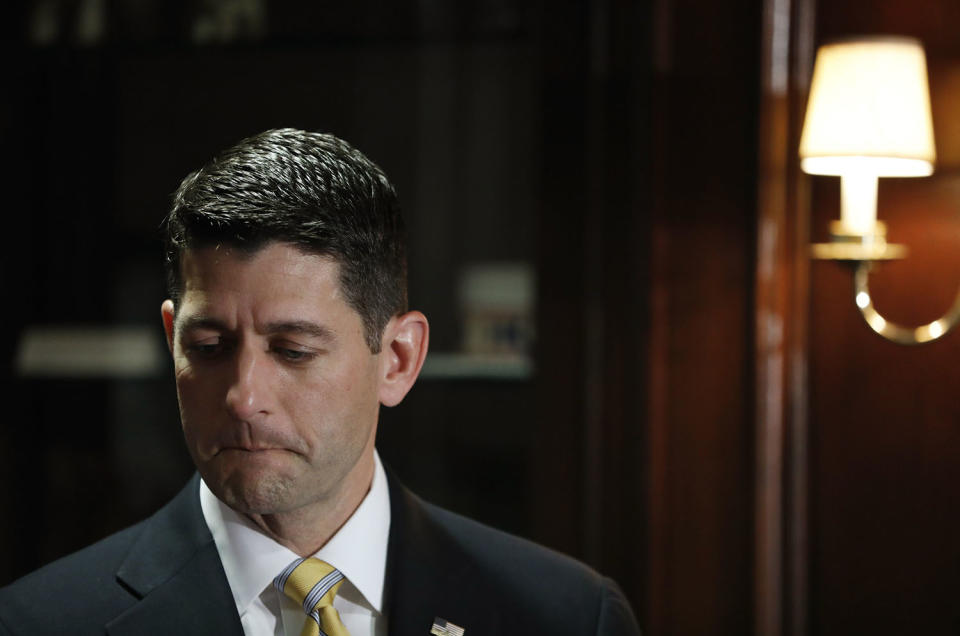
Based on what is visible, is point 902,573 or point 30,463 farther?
point 30,463

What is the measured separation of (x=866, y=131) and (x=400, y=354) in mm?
763

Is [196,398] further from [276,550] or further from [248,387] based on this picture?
[276,550]

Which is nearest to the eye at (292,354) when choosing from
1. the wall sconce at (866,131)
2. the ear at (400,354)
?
the ear at (400,354)

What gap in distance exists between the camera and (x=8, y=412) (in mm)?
2352

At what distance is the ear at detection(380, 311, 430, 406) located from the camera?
45.5 inches

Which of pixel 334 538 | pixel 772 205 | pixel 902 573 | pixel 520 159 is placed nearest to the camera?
pixel 334 538

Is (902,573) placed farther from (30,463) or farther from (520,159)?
(30,463)

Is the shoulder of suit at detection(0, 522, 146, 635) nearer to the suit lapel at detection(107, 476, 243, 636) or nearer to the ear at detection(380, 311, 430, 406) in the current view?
the suit lapel at detection(107, 476, 243, 636)

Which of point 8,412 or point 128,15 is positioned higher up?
point 128,15

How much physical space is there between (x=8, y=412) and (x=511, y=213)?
108 cm

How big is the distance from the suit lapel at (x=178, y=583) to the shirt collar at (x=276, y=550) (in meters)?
0.01

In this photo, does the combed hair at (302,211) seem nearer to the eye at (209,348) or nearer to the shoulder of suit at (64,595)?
the eye at (209,348)

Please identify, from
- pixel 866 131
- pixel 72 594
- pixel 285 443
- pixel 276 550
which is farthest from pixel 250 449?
pixel 866 131

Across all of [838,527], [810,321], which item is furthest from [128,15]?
[838,527]
